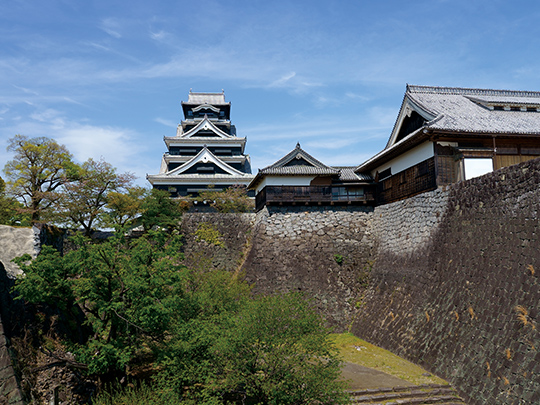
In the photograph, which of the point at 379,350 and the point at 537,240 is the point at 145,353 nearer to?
the point at 379,350

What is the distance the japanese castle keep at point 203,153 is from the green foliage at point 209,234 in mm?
8677

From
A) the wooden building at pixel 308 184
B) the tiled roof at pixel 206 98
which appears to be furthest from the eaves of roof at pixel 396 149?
the tiled roof at pixel 206 98

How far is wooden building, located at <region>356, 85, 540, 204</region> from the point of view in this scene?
47.8ft

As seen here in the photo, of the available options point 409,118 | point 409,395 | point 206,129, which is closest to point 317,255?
point 409,118

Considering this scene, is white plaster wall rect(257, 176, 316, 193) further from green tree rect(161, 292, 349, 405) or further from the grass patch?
green tree rect(161, 292, 349, 405)

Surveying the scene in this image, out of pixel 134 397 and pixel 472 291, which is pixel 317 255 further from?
pixel 134 397

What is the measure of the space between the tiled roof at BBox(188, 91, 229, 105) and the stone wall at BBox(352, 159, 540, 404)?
97.5ft

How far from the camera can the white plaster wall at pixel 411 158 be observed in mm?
15156

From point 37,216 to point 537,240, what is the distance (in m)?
20.0

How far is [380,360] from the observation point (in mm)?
12922

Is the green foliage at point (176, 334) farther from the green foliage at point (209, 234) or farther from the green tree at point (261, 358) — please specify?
the green foliage at point (209, 234)

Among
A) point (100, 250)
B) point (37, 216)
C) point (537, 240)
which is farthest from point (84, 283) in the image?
point (537, 240)

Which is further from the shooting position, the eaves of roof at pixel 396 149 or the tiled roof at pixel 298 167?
the tiled roof at pixel 298 167

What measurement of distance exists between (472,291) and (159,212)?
16745mm
